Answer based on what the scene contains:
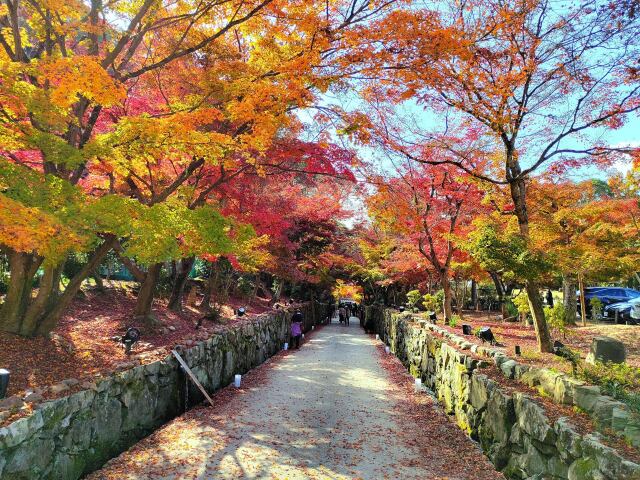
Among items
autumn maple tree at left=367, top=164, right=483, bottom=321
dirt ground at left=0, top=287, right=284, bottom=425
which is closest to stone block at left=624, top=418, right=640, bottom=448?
dirt ground at left=0, top=287, right=284, bottom=425

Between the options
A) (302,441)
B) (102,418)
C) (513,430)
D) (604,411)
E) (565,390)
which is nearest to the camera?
(604,411)

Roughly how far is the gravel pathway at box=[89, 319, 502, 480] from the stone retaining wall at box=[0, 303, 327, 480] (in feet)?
0.73

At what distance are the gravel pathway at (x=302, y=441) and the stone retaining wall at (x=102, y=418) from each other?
22cm

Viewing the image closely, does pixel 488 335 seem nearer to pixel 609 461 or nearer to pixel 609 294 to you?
pixel 609 461

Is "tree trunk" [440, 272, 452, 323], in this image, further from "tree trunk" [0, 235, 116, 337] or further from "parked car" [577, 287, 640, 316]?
"parked car" [577, 287, 640, 316]

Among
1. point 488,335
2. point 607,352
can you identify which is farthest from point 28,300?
point 607,352

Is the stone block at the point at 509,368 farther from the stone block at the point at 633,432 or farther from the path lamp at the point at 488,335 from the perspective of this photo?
the stone block at the point at 633,432

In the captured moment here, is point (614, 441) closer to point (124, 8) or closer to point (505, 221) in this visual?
point (124, 8)

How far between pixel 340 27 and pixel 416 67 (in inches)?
53.2

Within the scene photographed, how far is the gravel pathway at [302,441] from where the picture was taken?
4.95 metres

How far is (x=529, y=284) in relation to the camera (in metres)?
8.22

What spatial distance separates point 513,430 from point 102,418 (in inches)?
181

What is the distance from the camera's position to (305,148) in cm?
963

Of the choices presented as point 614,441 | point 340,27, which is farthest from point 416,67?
point 614,441
